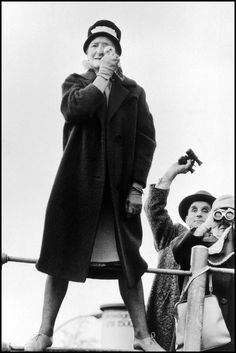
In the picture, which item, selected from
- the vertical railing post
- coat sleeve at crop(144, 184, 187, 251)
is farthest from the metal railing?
coat sleeve at crop(144, 184, 187, 251)

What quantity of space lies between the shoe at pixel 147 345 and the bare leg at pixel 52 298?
50 cm

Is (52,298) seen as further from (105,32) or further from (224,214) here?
(105,32)

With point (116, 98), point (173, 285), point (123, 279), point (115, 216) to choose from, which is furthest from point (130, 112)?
point (173, 285)

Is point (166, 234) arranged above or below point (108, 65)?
below

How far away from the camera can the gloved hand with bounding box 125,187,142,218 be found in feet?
15.5

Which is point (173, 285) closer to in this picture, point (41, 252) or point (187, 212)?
point (187, 212)

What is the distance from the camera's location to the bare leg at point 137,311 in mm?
4582

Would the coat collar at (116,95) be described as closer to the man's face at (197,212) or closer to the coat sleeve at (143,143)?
the coat sleeve at (143,143)

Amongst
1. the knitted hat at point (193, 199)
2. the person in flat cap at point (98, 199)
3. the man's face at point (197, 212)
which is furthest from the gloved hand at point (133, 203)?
the knitted hat at point (193, 199)

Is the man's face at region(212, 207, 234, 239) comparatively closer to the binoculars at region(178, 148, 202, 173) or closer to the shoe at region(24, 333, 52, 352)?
the binoculars at region(178, 148, 202, 173)

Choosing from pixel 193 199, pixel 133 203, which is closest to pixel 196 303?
pixel 133 203

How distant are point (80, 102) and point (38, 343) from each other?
1.40 metres

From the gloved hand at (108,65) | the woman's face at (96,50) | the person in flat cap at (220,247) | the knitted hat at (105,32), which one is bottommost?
the person in flat cap at (220,247)

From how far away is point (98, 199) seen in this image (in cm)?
470
